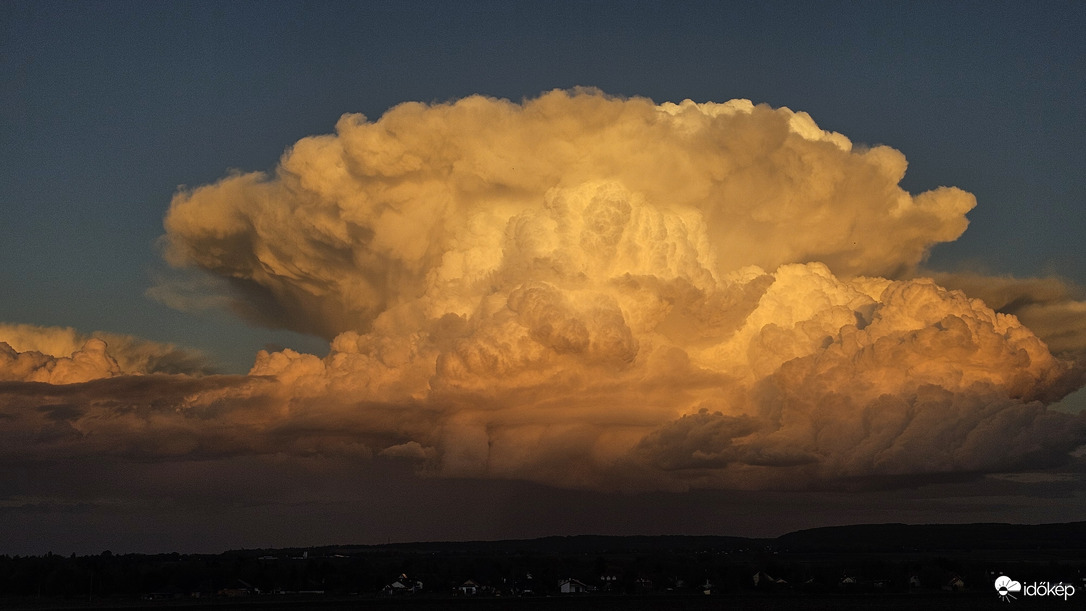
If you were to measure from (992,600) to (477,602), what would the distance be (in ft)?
290

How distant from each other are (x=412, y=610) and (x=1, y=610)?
6482 cm

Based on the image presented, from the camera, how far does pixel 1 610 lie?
18050cm

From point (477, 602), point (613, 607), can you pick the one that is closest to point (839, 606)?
point (613, 607)

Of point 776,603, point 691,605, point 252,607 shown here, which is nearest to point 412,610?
point 252,607

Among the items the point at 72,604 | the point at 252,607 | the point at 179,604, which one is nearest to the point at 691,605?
the point at 252,607

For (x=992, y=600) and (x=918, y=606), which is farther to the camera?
(x=992, y=600)

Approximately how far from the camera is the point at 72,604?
643ft

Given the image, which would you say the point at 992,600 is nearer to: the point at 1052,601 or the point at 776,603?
the point at 1052,601

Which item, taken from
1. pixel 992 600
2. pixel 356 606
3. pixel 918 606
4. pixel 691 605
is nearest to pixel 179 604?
pixel 356 606

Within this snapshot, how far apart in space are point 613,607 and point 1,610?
314 feet

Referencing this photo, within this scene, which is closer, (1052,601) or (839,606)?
(839,606)

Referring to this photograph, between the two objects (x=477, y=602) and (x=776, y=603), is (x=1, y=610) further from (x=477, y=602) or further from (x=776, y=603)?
(x=776, y=603)

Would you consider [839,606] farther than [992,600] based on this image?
No

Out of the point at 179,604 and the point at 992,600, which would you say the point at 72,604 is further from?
the point at 992,600
